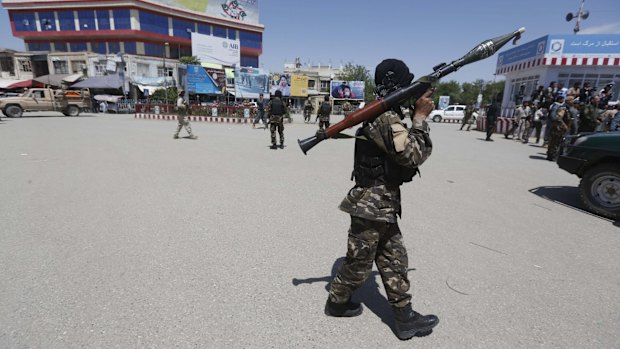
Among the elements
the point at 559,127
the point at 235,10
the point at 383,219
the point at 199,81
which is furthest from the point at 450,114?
the point at 235,10

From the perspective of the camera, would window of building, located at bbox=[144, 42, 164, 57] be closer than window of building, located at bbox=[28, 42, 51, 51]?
Yes

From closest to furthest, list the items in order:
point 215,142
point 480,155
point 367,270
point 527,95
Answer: point 367,270
point 480,155
point 215,142
point 527,95

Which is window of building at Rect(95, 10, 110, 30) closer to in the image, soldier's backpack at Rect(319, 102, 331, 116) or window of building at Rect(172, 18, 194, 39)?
window of building at Rect(172, 18, 194, 39)

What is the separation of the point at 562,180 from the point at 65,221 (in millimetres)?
8503

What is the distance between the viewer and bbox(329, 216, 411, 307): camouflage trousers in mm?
1987

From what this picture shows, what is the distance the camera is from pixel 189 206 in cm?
432

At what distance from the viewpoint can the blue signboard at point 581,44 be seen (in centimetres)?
1466

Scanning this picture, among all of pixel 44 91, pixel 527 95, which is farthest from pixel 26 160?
pixel 527 95

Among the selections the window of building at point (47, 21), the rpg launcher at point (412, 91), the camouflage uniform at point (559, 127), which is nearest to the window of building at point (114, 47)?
the window of building at point (47, 21)

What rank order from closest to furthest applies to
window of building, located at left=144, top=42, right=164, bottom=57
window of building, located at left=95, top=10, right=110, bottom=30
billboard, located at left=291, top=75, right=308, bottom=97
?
billboard, located at left=291, top=75, right=308, bottom=97 → window of building, located at left=95, top=10, right=110, bottom=30 → window of building, located at left=144, top=42, right=164, bottom=57

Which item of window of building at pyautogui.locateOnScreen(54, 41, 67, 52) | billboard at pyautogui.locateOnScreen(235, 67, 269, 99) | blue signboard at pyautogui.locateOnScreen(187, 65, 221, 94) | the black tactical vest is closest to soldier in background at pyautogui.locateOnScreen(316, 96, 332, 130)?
the black tactical vest

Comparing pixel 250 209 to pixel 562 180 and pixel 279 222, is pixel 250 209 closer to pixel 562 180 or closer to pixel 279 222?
pixel 279 222

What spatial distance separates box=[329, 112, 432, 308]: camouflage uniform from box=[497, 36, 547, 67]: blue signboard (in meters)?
17.9

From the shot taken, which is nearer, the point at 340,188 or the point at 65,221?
the point at 65,221
